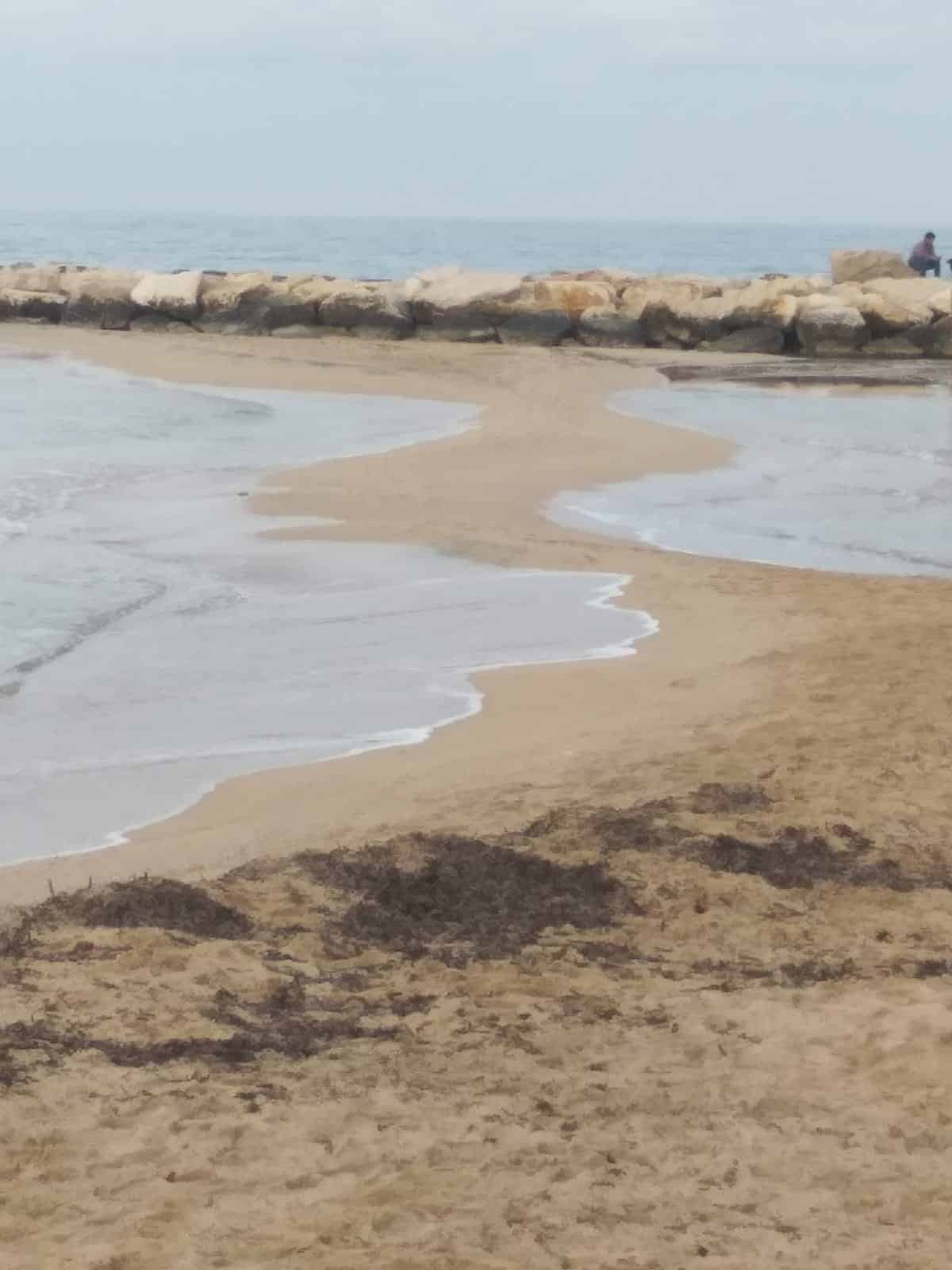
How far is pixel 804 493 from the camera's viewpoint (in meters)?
15.0

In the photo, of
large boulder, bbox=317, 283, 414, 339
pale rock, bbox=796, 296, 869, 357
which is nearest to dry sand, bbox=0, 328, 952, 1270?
pale rock, bbox=796, 296, 869, 357

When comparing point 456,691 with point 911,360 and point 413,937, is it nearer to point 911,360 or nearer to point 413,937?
point 413,937

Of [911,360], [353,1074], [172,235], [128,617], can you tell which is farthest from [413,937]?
[172,235]

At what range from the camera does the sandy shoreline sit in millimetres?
6094

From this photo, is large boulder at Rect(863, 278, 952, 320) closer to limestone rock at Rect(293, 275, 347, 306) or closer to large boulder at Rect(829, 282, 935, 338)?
large boulder at Rect(829, 282, 935, 338)

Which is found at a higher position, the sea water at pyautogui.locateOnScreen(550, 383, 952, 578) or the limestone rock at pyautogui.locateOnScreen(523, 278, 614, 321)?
the limestone rock at pyautogui.locateOnScreen(523, 278, 614, 321)

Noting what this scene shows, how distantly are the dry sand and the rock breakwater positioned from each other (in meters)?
22.6

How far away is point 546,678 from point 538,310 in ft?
76.4

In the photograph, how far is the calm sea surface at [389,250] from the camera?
2928 inches

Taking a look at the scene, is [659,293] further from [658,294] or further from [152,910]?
[152,910]

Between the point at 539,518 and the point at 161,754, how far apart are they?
21.5 ft

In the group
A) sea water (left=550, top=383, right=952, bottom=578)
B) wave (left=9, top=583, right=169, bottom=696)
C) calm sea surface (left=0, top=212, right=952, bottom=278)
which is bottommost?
wave (left=9, top=583, right=169, bottom=696)

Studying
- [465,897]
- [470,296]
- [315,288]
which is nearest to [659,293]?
[470,296]

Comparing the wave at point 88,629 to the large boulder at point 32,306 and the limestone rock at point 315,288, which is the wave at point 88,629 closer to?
the limestone rock at point 315,288
